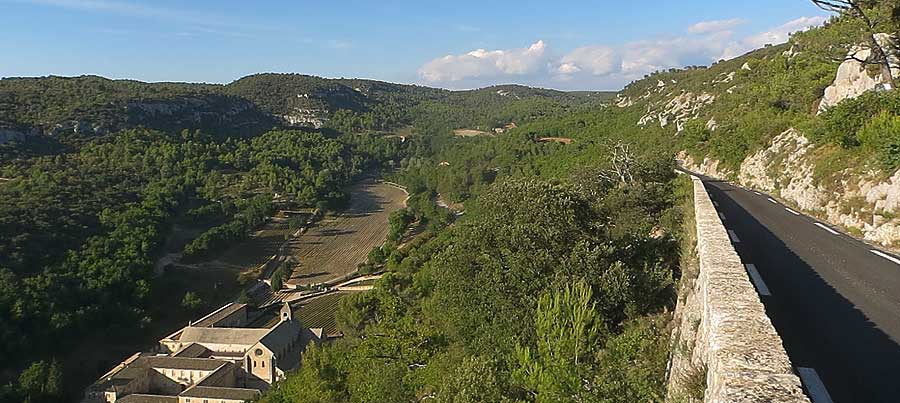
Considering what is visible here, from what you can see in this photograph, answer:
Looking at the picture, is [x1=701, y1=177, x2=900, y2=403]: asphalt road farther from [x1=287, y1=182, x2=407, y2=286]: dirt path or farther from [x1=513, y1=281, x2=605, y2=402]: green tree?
[x1=287, y1=182, x2=407, y2=286]: dirt path

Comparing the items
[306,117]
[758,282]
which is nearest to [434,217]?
[758,282]

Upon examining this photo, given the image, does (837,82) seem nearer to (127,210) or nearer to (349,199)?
(127,210)

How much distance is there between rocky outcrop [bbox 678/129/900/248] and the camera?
420 inches

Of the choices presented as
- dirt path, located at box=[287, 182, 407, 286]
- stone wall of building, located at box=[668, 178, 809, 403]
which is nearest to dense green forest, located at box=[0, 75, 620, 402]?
dirt path, located at box=[287, 182, 407, 286]

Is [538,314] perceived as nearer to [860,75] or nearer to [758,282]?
[758,282]

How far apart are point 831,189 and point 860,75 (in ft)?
25.4

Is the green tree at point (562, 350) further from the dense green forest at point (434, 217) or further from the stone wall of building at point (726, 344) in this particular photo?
the stone wall of building at point (726, 344)

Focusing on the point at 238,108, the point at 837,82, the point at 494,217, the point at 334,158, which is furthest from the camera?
the point at 238,108

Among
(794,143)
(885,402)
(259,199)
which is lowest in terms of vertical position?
(259,199)

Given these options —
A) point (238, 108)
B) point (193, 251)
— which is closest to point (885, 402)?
point (193, 251)

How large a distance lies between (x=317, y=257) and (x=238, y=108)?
216ft

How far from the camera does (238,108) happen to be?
110 meters

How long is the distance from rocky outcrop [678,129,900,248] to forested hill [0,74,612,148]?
2716 inches

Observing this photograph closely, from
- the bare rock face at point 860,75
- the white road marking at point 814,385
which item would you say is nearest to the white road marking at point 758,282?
the white road marking at point 814,385
